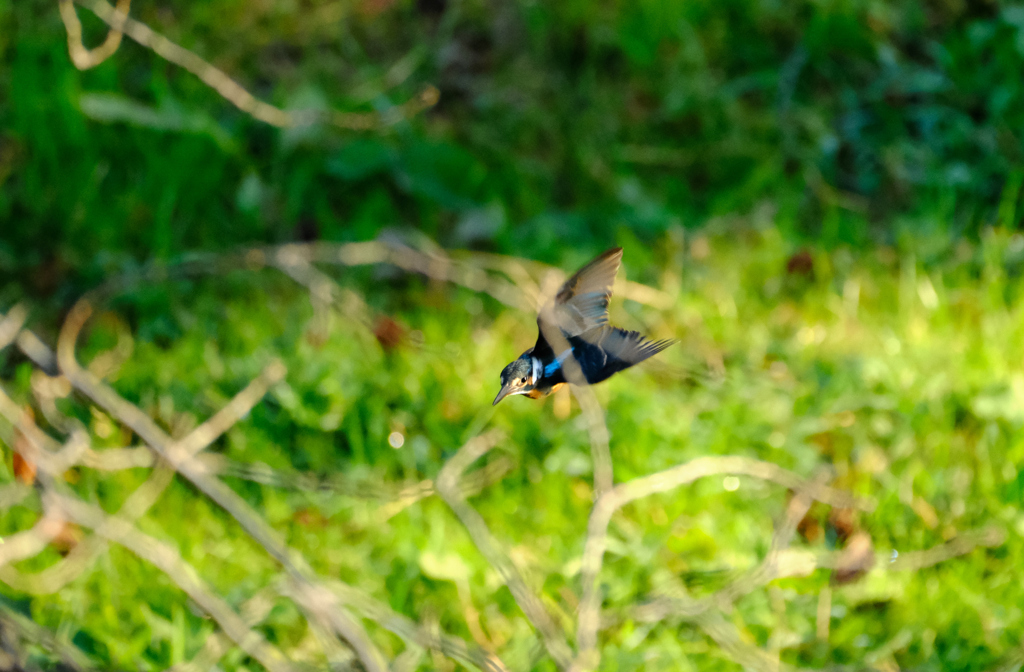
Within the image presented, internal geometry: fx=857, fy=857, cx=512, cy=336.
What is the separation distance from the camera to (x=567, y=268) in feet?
8.57

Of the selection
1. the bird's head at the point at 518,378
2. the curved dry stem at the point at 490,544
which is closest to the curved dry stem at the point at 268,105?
the curved dry stem at the point at 490,544

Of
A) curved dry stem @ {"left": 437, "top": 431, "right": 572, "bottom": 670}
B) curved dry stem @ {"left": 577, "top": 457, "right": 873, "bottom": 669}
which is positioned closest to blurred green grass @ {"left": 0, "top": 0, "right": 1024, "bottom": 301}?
curved dry stem @ {"left": 437, "top": 431, "right": 572, "bottom": 670}

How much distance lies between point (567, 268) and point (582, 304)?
5.63 ft

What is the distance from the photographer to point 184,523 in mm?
2002

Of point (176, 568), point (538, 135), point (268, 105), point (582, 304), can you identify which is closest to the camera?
point (582, 304)

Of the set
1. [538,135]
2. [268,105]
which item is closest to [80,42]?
[268,105]

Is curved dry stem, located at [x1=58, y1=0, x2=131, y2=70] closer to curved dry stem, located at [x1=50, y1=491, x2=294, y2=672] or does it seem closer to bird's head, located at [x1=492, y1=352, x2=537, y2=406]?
curved dry stem, located at [x1=50, y1=491, x2=294, y2=672]

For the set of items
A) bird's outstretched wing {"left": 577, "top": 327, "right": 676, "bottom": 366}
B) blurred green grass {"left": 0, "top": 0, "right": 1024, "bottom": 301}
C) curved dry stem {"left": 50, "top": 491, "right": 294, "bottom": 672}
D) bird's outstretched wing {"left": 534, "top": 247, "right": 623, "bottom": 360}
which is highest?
blurred green grass {"left": 0, "top": 0, "right": 1024, "bottom": 301}

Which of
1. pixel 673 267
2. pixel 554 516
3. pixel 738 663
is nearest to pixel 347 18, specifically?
pixel 673 267

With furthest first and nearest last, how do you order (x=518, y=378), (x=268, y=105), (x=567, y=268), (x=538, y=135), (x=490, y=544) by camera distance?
(x=538, y=135)
(x=268, y=105)
(x=567, y=268)
(x=490, y=544)
(x=518, y=378)

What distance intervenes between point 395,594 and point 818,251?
1.59 m

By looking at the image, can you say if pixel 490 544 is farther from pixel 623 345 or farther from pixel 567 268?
pixel 623 345

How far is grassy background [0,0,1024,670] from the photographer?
1829 millimetres

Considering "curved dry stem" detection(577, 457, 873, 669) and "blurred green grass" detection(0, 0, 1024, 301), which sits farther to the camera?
"blurred green grass" detection(0, 0, 1024, 301)
